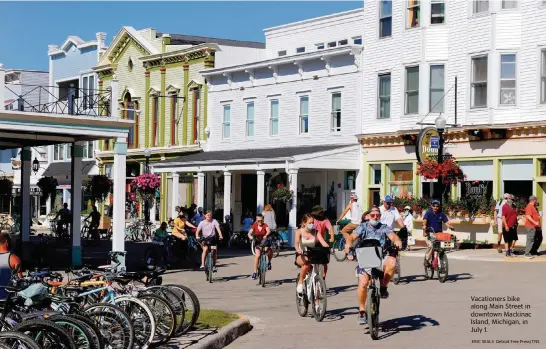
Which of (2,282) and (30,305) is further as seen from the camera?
(2,282)

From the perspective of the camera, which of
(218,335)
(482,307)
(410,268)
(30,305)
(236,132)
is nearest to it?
(30,305)

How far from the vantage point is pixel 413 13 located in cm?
3553

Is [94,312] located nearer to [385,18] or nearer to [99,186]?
[385,18]

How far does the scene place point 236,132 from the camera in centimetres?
4447

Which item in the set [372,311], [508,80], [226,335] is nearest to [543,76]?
[508,80]

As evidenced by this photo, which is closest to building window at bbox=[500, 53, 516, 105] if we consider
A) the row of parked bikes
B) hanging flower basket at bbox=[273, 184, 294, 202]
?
hanging flower basket at bbox=[273, 184, 294, 202]

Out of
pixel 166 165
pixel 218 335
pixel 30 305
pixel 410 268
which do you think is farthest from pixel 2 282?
pixel 166 165

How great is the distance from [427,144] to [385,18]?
18.5 ft

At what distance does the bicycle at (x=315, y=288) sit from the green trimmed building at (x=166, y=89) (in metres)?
27.3

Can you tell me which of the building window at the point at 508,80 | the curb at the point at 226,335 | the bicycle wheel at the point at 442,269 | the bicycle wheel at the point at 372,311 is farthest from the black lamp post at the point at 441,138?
the bicycle wheel at the point at 372,311

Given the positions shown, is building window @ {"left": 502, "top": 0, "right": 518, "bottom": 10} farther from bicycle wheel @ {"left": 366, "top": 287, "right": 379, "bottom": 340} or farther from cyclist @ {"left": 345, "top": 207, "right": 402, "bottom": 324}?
bicycle wheel @ {"left": 366, "top": 287, "right": 379, "bottom": 340}

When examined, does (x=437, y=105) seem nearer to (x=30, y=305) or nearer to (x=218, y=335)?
(x=218, y=335)

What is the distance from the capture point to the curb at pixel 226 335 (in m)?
13.2

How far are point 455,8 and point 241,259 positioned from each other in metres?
11.0
